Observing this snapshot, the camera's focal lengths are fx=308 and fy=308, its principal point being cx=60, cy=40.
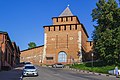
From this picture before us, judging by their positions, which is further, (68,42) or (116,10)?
(68,42)

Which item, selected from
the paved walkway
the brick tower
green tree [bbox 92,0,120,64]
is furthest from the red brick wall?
the paved walkway

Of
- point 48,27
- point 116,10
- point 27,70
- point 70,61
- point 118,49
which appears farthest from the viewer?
point 48,27

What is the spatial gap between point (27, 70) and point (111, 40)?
2872 cm

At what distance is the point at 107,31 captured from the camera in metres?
63.0

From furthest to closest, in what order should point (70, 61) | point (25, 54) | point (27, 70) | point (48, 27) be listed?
point (25, 54) → point (48, 27) → point (70, 61) → point (27, 70)

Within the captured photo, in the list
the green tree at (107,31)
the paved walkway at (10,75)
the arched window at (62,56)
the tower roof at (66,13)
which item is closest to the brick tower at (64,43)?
the arched window at (62,56)

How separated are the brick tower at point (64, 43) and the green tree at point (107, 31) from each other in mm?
24219

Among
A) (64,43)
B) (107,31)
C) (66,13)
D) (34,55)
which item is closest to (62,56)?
(64,43)

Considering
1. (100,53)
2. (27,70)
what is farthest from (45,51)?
(27,70)

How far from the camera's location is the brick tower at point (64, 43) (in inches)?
3686

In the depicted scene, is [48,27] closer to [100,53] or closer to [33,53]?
[33,53]

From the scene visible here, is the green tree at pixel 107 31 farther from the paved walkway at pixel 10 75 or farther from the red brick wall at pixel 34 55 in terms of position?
the red brick wall at pixel 34 55

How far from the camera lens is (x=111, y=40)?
201 ft

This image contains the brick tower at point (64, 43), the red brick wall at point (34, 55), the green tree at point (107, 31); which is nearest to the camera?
the green tree at point (107, 31)
